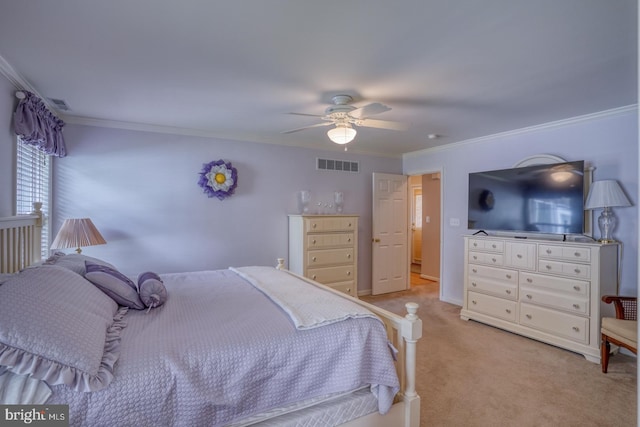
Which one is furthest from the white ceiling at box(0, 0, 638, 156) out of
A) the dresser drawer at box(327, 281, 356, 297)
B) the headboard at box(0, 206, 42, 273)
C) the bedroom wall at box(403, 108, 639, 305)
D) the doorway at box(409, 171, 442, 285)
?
the doorway at box(409, 171, 442, 285)

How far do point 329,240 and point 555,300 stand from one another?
2.58 meters

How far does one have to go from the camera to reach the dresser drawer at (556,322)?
297 cm

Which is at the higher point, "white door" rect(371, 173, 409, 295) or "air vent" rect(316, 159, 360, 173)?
"air vent" rect(316, 159, 360, 173)

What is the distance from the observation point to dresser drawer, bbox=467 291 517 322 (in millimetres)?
3535

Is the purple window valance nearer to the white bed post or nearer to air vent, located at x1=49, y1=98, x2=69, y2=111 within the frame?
air vent, located at x1=49, y1=98, x2=69, y2=111

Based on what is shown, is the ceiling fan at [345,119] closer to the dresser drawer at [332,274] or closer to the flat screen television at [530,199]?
the flat screen television at [530,199]

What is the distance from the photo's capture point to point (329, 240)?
168 inches

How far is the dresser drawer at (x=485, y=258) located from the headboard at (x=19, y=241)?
4388mm

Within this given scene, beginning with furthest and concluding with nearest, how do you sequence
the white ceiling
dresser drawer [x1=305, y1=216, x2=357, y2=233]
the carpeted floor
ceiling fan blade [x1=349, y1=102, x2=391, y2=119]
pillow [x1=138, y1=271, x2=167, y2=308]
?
1. dresser drawer [x1=305, y1=216, x2=357, y2=233]
2. ceiling fan blade [x1=349, y1=102, x2=391, y2=119]
3. the carpeted floor
4. pillow [x1=138, y1=271, x2=167, y2=308]
5. the white ceiling

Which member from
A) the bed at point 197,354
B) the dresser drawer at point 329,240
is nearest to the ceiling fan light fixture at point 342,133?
the bed at point 197,354

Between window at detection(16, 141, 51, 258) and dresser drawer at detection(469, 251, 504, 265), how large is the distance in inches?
182

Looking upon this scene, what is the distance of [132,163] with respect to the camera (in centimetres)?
358

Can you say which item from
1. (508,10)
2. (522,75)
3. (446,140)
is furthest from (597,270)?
(508,10)

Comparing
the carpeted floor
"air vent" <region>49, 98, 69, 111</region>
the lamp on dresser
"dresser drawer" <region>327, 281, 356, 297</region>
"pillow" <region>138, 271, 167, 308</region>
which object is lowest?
the carpeted floor
